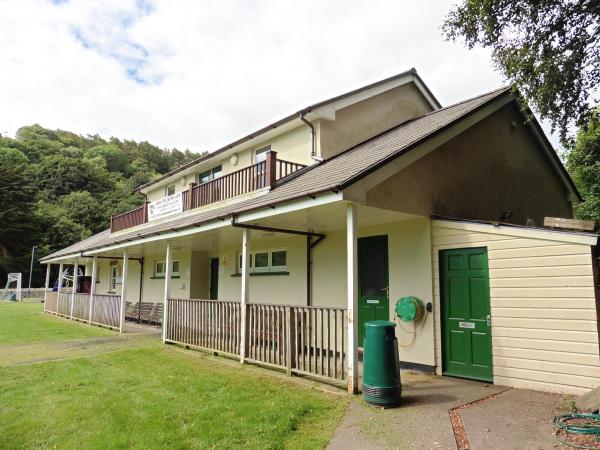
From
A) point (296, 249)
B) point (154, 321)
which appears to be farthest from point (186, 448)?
point (154, 321)

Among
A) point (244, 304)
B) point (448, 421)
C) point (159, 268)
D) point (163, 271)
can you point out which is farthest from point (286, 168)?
point (159, 268)

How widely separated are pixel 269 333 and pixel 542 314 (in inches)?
182

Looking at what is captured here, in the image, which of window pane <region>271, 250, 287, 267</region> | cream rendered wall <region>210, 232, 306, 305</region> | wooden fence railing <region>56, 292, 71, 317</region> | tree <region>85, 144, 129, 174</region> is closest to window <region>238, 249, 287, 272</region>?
window pane <region>271, 250, 287, 267</region>

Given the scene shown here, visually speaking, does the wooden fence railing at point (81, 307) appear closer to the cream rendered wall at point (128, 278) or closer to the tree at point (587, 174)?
the cream rendered wall at point (128, 278)

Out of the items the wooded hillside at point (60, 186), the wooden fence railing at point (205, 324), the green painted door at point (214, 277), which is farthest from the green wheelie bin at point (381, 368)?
the wooded hillside at point (60, 186)

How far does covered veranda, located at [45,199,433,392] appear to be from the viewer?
22.9ft

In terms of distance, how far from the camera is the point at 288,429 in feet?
16.4

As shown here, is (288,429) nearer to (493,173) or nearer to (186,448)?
(186,448)

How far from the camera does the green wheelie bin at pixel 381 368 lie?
18.8 feet

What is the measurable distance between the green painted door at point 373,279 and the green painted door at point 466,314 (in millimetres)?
1442

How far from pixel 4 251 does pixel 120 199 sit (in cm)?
1779

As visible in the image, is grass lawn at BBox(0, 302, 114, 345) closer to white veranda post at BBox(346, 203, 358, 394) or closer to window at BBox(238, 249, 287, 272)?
window at BBox(238, 249, 287, 272)

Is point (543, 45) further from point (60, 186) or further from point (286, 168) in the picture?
point (60, 186)

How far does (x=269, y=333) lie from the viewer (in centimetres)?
828
